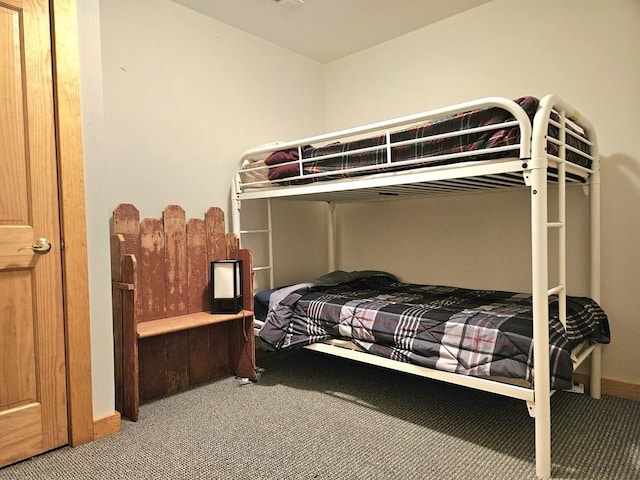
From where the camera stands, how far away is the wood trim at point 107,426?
192cm

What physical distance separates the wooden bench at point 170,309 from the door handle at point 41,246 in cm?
39

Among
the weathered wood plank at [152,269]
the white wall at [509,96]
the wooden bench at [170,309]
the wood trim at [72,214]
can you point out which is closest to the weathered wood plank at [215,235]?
the wooden bench at [170,309]

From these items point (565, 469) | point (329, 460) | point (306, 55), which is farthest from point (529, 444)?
point (306, 55)

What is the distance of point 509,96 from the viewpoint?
2.66 m

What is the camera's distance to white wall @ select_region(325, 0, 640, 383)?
229 centimetres

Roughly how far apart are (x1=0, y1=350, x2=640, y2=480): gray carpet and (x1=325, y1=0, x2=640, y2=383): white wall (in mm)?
706

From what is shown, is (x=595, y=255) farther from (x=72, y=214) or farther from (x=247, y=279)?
(x=72, y=214)

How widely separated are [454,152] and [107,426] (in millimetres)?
1953

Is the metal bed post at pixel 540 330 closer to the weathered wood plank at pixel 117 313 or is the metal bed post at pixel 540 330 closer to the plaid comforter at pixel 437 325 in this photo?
the plaid comforter at pixel 437 325

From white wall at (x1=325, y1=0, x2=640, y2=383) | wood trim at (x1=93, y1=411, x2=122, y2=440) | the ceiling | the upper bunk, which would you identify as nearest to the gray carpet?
wood trim at (x1=93, y1=411, x2=122, y2=440)

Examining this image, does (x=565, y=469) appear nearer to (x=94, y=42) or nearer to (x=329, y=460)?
(x=329, y=460)

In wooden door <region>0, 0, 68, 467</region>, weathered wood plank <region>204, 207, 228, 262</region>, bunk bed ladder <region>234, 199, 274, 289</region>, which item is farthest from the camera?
bunk bed ladder <region>234, 199, 274, 289</region>

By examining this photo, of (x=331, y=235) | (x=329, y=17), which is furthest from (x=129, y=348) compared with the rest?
(x=329, y=17)

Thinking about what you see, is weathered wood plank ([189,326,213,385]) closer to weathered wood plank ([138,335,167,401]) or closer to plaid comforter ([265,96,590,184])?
weathered wood plank ([138,335,167,401])
